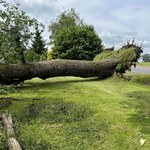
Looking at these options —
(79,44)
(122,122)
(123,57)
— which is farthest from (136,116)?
(79,44)

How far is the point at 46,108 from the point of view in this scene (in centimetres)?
1323

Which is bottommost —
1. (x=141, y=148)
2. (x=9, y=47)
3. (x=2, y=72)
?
(x=141, y=148)

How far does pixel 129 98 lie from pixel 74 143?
7.01 meters

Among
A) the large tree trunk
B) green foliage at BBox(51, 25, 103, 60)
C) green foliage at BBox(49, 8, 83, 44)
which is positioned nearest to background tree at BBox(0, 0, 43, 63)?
the large tree trunk

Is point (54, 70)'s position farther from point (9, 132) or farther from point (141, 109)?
point (9, 132)

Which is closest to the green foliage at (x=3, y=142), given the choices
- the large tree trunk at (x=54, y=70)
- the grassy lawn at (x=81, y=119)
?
the grassy lawn at (x=81, y=119)

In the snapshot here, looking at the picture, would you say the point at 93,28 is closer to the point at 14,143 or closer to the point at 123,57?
the point at 123,57

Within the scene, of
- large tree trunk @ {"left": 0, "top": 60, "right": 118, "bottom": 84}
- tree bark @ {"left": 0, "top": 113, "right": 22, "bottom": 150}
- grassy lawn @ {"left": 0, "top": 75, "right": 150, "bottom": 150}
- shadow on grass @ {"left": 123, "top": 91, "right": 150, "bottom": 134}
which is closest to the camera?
tree bark @ {"left": 0, "top": 113, "right": 22, "bottom": 150}

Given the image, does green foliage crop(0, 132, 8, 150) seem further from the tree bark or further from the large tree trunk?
the large tree trunk

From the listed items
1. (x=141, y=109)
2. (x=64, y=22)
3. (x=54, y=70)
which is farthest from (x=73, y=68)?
(x=64, y=22)

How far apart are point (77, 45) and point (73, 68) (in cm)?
2141

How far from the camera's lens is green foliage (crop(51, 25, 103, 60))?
42.9 meters

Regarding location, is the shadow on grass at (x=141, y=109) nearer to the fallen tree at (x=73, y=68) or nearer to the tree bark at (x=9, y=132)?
the tree bark at (x=9, y=132)

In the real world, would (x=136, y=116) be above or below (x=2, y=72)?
below
